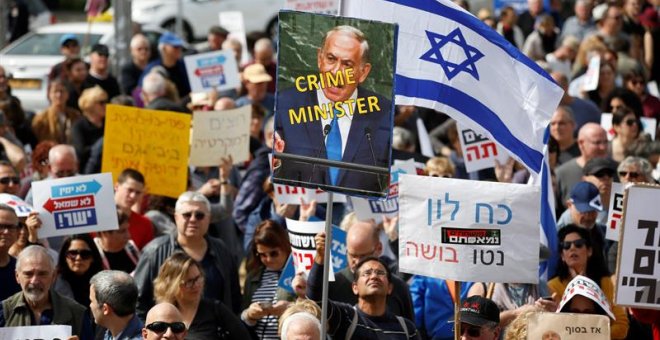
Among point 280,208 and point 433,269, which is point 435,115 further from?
point 433,269

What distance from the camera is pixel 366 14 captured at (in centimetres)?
931

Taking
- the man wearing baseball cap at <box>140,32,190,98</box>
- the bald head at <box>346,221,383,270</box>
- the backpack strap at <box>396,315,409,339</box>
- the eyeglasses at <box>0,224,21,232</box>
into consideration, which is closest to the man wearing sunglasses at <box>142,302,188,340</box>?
the backpack strap at <box>396,315,409,339</box>

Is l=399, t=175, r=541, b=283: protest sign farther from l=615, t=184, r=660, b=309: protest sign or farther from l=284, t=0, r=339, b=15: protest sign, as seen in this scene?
l=284, t=0, r=339, b=15: protest sign

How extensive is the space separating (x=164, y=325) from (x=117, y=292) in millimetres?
598

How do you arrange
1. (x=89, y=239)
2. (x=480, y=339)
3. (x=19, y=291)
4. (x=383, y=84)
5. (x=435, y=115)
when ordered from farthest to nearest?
(x=435, y=115), (x=89, y=239), (x=19, y=291), (x=480, y=339), (x=383, y=84)

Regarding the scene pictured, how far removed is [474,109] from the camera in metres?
9.49

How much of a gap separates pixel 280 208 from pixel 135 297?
375cm

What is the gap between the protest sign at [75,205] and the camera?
1141 centimetres

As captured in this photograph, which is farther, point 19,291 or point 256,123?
point 256,123

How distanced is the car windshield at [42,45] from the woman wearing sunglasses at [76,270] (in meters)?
13.2

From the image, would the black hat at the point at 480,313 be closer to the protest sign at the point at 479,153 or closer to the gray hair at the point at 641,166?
the gray hair at the point at 641,166

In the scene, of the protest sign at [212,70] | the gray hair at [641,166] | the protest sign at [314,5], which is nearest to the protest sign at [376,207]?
the gray hair at [641,166]

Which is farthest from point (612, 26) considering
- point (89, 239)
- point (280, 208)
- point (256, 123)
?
point (89, 239)

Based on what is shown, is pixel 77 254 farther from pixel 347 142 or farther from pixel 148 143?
pixel 347 142
